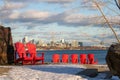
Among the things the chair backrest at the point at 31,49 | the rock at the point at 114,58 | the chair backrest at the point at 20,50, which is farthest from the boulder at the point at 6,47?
the rock at the point at 114,58

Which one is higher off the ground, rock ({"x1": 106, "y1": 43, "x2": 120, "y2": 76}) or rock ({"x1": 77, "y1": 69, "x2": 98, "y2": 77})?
rock ({"x1": 106, "y1": 43, "x2": 120, "y2": 76})

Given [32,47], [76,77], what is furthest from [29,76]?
[32,47]

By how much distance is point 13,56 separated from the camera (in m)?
26.3

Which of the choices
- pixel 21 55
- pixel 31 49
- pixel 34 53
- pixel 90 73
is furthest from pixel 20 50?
pixel 90 73

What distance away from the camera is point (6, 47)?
25375mm

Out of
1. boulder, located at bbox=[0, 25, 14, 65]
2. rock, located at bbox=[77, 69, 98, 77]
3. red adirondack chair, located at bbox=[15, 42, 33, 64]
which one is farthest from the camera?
boulder, located at bbox=[0, 25, 14, 65]

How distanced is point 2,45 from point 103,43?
1061cm

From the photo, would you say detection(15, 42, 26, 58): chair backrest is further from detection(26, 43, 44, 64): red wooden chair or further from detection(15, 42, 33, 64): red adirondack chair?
detection(26, 43, 44, 64): red wooden chair

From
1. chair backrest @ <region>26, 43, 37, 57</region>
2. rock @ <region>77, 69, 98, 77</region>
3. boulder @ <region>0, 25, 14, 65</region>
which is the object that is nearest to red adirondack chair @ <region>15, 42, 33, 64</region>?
chair backrest @ <region>26, 43, 37, 57</region>

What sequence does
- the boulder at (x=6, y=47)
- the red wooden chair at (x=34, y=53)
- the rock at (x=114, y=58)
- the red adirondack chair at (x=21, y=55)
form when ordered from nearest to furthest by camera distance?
the rock at (x=114, y=58) < the red adirondack chair at (x=21, y=55) < the boulder at (x=6, y=47) < the red wooden chair at (x=34, y=53)

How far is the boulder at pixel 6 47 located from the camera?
983 inches

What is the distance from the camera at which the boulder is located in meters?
25.0

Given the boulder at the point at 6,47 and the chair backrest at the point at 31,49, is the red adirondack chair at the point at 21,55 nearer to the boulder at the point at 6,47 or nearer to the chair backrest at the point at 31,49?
the chair backrest at the point at 31,49

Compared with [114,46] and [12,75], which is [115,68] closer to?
[114,46]
